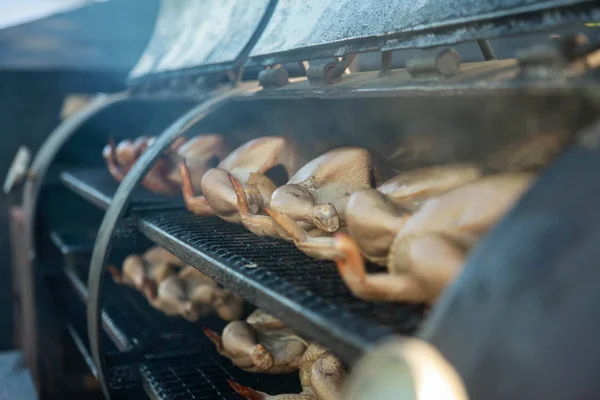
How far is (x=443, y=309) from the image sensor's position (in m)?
0.91

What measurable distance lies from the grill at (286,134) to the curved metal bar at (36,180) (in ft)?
0.04

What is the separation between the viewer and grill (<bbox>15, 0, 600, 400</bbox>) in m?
1.08

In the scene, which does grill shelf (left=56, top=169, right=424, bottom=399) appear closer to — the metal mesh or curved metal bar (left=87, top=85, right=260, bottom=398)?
the metal mesh

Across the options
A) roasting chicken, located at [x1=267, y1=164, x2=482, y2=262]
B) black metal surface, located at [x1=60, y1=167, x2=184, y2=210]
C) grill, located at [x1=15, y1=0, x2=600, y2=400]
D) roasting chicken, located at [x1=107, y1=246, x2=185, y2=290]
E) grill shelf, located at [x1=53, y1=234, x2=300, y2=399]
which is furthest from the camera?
roasting chicken, located at [x1=107, y1=246, x2=185, y2=290]

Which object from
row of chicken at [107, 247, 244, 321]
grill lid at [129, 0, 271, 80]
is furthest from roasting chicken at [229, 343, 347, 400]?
grill lid at [129, 0, 271, 80]

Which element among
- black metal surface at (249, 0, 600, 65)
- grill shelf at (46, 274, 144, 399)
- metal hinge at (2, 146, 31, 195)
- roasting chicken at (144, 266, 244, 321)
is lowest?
grill shelf at (46, 274, 144, 399)

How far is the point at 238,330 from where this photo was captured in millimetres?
2127

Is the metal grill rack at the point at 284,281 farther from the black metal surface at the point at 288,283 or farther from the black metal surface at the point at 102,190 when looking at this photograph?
the black metal surface at the point at 102,190

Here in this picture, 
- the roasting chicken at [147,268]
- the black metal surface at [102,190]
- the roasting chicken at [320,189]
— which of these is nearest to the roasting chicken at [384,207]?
the roasting chicken at [320,189]

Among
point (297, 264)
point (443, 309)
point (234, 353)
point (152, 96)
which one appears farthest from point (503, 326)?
point (152, 96)

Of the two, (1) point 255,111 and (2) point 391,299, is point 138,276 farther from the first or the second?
(2) point 391,299

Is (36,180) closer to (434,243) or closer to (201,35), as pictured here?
(201,35)

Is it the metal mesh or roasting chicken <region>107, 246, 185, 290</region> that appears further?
roasting chicken <region>107, 246, 185, 290</region>

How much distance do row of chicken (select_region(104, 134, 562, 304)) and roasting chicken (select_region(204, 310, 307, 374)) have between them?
14.5 inches
